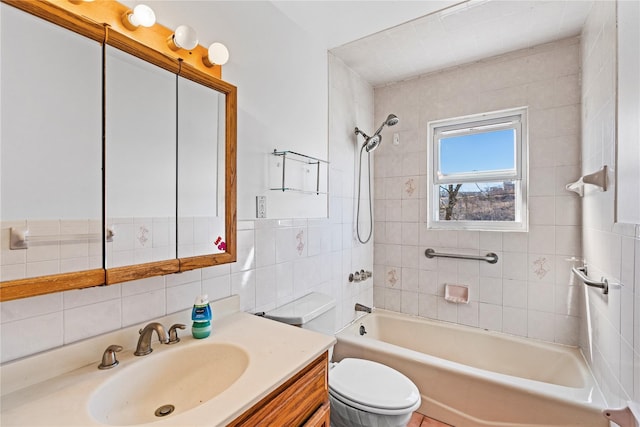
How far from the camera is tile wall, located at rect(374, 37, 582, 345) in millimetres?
2004

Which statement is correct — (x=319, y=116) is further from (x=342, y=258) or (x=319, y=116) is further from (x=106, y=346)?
(x=106, y=346)

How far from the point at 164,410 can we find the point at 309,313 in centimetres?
75

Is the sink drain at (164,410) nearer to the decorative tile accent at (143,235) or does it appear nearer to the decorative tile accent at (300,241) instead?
the decorative tile accent at (143,235)

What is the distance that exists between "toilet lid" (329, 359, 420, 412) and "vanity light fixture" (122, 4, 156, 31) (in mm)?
1693

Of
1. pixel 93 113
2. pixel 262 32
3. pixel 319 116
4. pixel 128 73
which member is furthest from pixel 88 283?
pixel 319 116

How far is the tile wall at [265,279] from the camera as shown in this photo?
0.84m

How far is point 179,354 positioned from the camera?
1025mm

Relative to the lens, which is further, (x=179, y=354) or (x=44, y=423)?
(x=179, y=354)

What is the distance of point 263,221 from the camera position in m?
1.55

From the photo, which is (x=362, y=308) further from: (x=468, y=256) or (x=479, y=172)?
(x=479, y=172)

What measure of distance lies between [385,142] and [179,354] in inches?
88.2

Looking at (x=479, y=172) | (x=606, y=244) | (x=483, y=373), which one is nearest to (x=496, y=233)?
(x=479, y=172)

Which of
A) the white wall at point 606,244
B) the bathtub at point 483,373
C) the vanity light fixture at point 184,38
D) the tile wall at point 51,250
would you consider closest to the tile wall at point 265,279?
the tile wall at point 51,250

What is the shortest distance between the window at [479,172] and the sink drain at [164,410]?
7.05 feet
